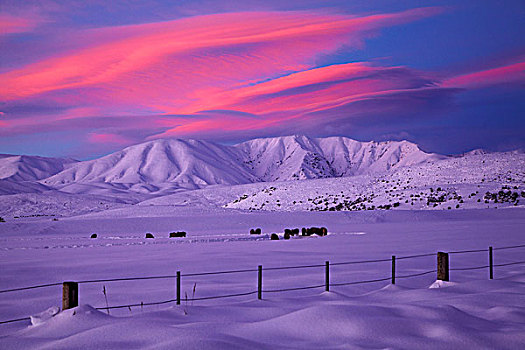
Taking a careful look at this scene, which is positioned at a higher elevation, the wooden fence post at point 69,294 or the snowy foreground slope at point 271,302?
the wooden fence post at point 69,294

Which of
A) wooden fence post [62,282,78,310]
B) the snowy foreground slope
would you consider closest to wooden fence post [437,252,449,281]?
the snowy foreground slope

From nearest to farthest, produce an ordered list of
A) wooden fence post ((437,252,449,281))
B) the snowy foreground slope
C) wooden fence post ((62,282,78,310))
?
the snowy foreground slope → wooden fence post ((62,282,78,310)) → wooden fence post ((437,252,449,281))

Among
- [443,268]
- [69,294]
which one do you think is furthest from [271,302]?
[443,268]

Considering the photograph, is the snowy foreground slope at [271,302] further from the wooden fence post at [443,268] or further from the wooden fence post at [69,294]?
the wooden fence post at [443,268]

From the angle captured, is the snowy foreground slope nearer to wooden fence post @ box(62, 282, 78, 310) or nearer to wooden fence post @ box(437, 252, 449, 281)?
wooden fence post @ box(62, 282, 78, 310)

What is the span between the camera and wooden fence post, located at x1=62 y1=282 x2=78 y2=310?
11422 mm

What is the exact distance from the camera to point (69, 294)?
11469mm

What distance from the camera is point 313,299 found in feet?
46.8

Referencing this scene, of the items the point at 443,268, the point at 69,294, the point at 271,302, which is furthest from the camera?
the point at 443,268

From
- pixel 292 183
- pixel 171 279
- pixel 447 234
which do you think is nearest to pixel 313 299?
pixel 171 279

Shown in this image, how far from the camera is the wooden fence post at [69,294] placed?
11.4 m

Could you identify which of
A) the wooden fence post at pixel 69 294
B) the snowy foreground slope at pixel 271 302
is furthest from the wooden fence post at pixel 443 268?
the wooden fence post at pixel 69 294

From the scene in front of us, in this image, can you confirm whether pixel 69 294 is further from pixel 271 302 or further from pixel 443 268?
pixel 443 268

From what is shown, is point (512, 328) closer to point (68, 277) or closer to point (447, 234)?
point (68, 277)
